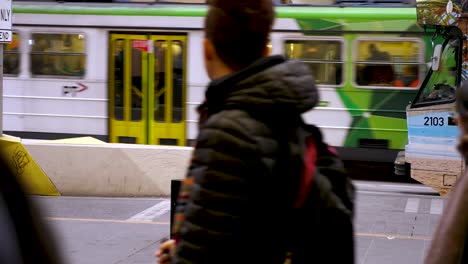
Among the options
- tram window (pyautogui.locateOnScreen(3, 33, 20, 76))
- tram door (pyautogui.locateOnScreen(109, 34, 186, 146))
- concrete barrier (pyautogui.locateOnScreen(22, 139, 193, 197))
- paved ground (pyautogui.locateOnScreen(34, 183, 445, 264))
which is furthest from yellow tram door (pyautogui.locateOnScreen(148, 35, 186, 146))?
paved ground (pyautogui.locateOnScreen(34, 183, 445, 264))

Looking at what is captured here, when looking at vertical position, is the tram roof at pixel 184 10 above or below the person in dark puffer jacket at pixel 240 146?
above

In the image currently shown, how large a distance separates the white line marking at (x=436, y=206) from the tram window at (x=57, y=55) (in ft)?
23.0

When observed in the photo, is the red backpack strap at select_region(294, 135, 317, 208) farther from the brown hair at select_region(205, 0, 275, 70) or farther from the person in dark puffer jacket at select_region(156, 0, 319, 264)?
the brown hair at select_region(205, 0, 275, 70)

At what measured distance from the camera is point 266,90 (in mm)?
2176

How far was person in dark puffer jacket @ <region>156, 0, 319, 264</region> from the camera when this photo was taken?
208cm

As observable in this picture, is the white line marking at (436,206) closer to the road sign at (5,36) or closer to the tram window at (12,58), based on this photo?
the road sign at (5,36)

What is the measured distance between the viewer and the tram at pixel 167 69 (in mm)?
14070

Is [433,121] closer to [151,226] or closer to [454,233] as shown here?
[151,226]

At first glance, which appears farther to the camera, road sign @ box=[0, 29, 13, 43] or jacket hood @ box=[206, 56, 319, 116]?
road sign @ box=[0, 29, 13, 43]

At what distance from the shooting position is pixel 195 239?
2.09m

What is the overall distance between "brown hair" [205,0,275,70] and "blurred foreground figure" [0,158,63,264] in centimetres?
87

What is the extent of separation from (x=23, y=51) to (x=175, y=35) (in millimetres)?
Answer: 3001

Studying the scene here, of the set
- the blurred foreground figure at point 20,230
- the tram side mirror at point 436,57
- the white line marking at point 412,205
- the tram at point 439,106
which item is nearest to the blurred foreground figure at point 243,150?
the blurred foreground figure at point 20,230

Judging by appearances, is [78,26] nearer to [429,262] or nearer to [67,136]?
[67,136]
